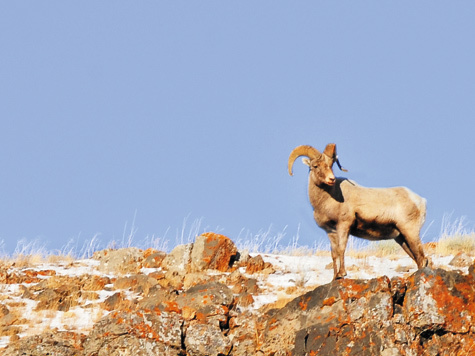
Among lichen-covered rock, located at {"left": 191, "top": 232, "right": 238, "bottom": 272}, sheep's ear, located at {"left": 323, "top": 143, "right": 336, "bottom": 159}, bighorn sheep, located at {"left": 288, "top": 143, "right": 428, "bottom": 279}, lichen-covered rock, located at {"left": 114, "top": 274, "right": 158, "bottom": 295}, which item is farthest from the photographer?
lichen-covered rock, located at {"left": 191, "top": 232, "right": 238, "bottom": 272}

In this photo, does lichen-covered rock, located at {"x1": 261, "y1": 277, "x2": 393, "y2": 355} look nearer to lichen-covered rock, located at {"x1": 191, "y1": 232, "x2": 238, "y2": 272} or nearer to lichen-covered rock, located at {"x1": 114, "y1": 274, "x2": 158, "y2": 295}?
lichen-covered rock, located at {"x1": 114, "y1": 274, "x2": 158, "y2": 295}

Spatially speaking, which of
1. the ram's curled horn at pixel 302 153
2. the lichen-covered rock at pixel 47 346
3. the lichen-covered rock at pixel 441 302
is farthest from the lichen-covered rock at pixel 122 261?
the lichen-covered rock at pixel 441 302

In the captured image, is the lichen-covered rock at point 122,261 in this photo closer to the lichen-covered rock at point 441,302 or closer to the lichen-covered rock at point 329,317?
the lichen-covered rock at point 329,317

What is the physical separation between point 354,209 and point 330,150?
119 cm

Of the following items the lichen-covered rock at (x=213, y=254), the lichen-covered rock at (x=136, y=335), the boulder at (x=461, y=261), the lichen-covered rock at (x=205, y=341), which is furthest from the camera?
the lichen-covered rock at (x=213, y=254)

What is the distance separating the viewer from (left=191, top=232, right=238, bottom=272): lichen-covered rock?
47.0ft

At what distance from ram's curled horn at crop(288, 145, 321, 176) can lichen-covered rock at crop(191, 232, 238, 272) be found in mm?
3192

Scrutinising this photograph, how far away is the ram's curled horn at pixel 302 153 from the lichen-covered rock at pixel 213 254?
10.5 feet

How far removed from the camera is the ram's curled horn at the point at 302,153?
469 inches

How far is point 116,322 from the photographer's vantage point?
9.21 metres

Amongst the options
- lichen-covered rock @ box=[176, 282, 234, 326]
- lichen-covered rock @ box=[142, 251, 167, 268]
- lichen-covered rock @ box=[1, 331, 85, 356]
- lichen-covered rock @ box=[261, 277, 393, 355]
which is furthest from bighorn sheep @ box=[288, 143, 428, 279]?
lichen-covered rock @ box=[1, 331, 85, 356]

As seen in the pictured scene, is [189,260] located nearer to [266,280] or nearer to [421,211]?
[266,280]

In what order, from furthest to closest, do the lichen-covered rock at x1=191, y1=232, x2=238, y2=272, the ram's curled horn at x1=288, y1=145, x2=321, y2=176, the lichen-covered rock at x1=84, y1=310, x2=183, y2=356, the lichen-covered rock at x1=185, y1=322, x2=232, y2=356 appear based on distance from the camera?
the lichen-covered rock at x1=191, y1=232, x2=238, y2=272 < the ram's curled horn at x1=288, y1=145, x2=321, y2=176 < the lichen-covered rock at x1=185, y1=322, x2=232, y2=356 < the lichen-covered rock at x1=84, y1=310, x2=183, y2=356

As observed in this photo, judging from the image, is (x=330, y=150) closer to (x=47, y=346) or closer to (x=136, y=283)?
(x=136, y=283)
